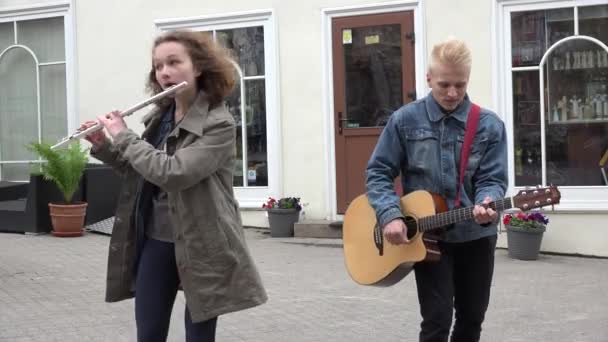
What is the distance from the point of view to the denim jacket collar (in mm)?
3855

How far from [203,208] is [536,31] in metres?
6.74

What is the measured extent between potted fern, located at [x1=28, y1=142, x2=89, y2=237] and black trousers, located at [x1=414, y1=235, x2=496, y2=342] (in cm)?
708

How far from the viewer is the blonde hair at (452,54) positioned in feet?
12.3

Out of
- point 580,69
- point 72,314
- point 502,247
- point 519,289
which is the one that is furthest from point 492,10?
point 72,314

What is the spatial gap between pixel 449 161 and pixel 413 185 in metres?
0.22

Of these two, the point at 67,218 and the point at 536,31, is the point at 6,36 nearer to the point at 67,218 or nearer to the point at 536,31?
the point at 67,218

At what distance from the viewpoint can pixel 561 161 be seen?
30.9ft

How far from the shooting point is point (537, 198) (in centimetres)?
369

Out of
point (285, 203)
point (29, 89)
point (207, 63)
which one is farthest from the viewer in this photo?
point (29, 89)

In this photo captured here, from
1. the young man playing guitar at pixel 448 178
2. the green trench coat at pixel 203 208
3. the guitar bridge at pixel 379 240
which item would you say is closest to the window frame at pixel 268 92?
the guitar bridge at pixel 379 240

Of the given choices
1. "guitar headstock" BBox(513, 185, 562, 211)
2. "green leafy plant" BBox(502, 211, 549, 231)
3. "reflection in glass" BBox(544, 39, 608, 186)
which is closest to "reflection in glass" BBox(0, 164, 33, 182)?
"green leafy plant" BBox(502, 211, 549, 231)

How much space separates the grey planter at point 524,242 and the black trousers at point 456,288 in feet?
16.8

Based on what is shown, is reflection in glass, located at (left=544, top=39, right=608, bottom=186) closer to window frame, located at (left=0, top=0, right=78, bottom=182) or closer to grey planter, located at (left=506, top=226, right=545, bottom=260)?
grey planter, located at (left=506, top=226, right=545, bottom=260)

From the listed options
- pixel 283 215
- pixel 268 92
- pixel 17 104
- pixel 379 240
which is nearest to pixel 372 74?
pixel 268 92
